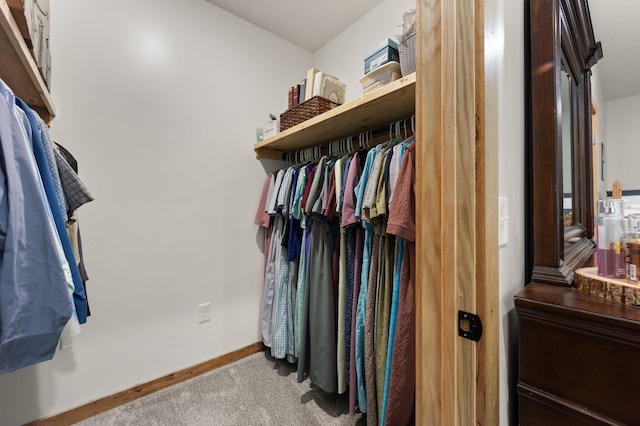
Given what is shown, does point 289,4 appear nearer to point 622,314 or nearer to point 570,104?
point 570,104

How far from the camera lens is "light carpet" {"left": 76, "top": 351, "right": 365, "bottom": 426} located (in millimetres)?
1294

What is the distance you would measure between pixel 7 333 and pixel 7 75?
0.83 meters

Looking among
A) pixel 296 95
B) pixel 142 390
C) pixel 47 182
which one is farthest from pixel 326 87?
pixel 142 390

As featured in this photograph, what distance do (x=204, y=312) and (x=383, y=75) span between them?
1.72 meters

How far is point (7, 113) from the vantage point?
1.96 feet

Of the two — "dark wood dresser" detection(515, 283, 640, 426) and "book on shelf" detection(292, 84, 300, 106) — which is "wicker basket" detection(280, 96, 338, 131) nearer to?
"book on shelf" detection(292, 84, 300, 106)

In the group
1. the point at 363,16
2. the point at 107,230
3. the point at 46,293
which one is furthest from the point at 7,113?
the point at 363,16

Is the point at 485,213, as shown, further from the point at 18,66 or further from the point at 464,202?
the point at 18,66

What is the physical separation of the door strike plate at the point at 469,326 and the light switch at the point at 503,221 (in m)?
0.19

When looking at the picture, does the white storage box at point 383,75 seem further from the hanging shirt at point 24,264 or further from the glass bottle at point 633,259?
the hanging shirt at point 24,264

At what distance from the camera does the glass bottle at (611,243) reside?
65 cm

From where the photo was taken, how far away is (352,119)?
54.2 inches

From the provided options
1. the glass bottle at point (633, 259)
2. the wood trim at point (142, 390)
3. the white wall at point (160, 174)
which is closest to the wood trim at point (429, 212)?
the glass bottle at point (633, 259)

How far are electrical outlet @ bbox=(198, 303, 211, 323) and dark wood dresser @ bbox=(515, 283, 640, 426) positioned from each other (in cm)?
162
